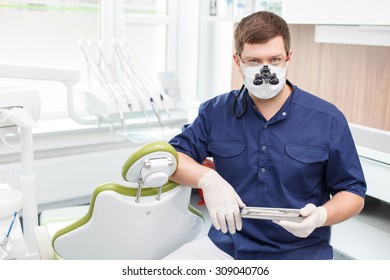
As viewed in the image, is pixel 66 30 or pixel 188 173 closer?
pixel 188 173

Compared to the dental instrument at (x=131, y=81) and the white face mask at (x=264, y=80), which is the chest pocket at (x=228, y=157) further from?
the dental instrument at (x=131, y=81)

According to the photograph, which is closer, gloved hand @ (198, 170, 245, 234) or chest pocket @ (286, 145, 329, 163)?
gloved hand @ (198, 170, 245, 234)

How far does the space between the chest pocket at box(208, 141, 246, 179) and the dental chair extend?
0.20 m

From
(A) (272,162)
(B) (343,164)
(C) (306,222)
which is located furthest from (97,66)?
(C) (306,222)

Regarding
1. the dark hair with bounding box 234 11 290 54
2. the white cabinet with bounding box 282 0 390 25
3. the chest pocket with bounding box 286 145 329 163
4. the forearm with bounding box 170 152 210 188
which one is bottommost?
the forearm with bounding box 170 152 210 188

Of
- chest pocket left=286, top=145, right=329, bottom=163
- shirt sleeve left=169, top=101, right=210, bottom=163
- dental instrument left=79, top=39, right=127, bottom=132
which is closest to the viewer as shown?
chest pocket left=286, top=145, right=329, bottom=163

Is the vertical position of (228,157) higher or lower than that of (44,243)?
higher

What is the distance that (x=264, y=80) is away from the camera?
147 centimetres

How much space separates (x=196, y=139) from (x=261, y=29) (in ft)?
1.30

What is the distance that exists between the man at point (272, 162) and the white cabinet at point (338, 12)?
2.59 ft

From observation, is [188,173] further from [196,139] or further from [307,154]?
[307,154]

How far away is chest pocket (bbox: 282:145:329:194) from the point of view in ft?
4.88

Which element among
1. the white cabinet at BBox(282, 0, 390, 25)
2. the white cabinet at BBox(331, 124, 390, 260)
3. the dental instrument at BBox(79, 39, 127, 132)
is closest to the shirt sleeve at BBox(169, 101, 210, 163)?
the white cabinet at BBox(331, 124, 390, 260)

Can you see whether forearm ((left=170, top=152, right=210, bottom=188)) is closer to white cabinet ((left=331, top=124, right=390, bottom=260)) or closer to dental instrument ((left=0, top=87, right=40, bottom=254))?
dental instrument ((left=0, top=87, right=40, bottom=254))
